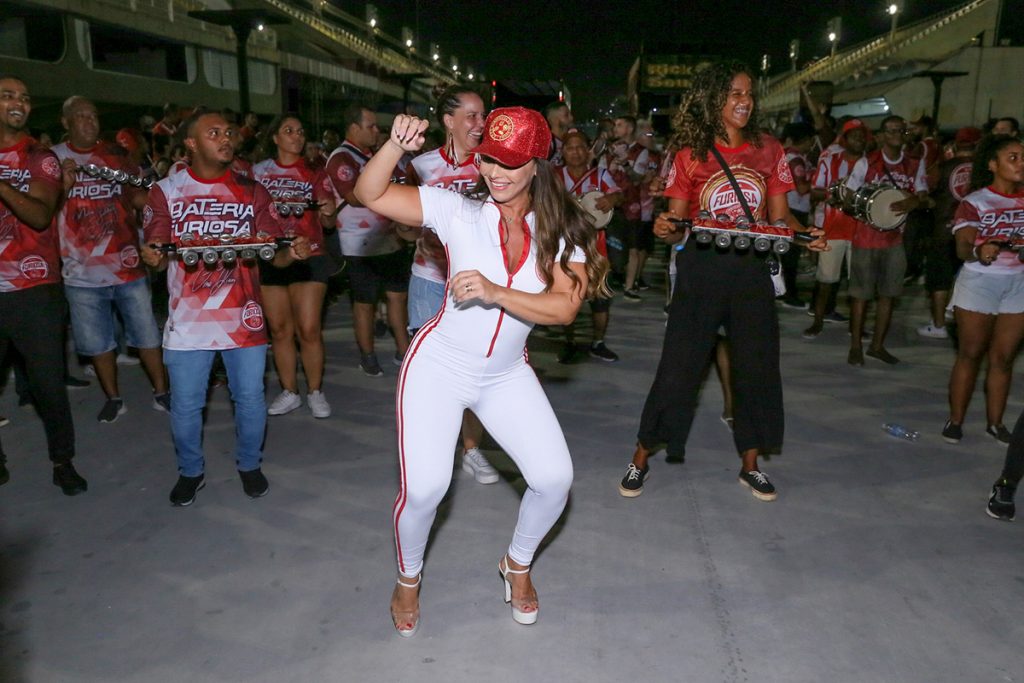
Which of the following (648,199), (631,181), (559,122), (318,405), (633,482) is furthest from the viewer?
(648,199)

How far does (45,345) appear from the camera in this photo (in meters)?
4.18

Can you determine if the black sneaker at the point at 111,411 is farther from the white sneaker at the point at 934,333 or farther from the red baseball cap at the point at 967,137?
the red baseball cap at the point at 967,137

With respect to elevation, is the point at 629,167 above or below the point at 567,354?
above

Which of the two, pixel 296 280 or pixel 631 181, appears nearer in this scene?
pixel 296 280

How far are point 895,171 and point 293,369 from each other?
18.5 ft

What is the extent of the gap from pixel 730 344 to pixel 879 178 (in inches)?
151

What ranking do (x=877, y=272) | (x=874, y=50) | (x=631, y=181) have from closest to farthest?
(x=877, y=272), (x=631, y=181), (x=874, y=50)

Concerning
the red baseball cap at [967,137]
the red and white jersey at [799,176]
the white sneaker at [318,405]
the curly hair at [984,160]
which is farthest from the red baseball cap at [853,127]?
the white sneaker at [318,405]

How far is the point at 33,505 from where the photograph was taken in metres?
4.15

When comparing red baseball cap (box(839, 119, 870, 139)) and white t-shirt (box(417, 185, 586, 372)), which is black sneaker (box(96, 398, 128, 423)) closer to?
white t-shirt (box(417, 185, 586, 372))

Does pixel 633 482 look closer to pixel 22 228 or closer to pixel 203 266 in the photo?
pixel 203 266

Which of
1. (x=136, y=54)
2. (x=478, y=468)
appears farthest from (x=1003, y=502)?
(x=136, y=54)

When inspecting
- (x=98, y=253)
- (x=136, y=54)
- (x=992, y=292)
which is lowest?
(x=992, y=292)

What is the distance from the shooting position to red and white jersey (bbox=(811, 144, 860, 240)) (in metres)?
7.56
